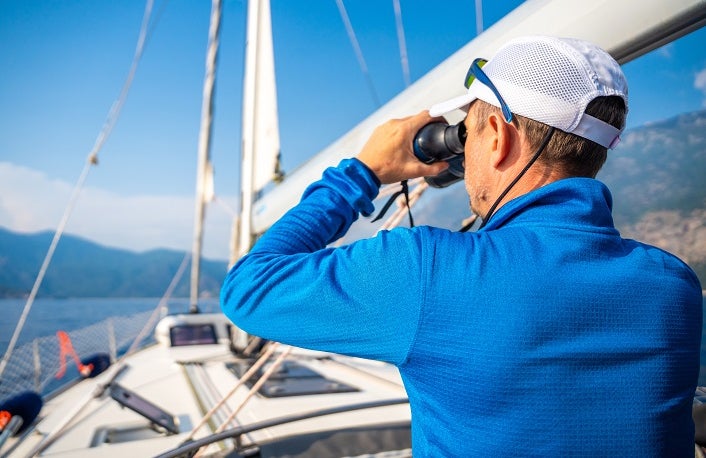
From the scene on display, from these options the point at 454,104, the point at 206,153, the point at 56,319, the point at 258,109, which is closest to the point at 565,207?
the point at 454,104

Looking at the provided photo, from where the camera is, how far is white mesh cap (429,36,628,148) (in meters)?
0.75

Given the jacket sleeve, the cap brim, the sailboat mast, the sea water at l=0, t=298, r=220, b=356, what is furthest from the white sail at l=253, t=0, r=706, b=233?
the sea water at l=0, t=298, r=220, b=356

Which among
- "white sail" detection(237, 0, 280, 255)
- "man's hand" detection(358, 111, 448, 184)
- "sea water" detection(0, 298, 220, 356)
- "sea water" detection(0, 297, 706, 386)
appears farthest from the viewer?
"sea water" detection(0, 298, 220, 356)

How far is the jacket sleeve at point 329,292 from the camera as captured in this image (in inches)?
26.2

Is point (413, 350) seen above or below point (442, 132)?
below

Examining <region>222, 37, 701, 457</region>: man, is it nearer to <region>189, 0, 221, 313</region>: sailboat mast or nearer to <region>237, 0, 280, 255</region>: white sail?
<region>237, 0, 280, 255</region>: white sail

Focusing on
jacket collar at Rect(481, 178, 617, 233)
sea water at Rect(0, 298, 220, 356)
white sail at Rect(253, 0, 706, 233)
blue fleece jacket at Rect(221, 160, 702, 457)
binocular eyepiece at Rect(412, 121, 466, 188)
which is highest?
white sail at Rect(253, 0, 706, 233)

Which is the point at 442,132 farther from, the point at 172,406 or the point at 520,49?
the point at 172,406

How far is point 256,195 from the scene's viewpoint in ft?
14.0

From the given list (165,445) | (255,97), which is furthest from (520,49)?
(255,97)

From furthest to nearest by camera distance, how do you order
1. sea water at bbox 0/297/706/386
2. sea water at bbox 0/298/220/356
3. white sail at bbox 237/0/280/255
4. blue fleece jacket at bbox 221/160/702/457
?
sea water at bbox 0/298/220/356 < sea water at bbox 0/297/706/386 < white sail at bbox 237/0/280/255 < blue fleece jacket at bbox 221/160/702/457

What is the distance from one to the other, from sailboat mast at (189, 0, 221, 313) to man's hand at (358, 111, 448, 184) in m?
4.93

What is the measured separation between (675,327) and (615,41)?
0.50m

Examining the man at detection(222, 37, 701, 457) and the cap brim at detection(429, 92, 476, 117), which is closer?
the man at detection(222, 37, 701, 457)
